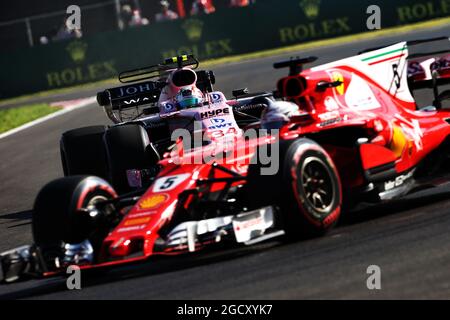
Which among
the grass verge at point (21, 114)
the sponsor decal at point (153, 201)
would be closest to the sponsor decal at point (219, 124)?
the sponsor decal at point (153, 201)

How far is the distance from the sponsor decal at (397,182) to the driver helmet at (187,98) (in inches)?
123

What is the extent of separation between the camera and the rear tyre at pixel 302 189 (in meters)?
7.32

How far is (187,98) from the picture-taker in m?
11.3

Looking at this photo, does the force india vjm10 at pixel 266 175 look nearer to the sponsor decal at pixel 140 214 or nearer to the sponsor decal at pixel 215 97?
the sponsor decal at pixel 140 214

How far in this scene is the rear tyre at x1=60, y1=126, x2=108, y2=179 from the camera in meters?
11.3

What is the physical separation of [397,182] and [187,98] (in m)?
3.38

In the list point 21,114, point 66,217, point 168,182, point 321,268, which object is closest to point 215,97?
point 168,182

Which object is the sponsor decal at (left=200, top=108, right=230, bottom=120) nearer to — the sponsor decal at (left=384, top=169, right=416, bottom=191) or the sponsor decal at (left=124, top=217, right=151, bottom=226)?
the sponsor decal at (left=384, top=169, right=416, bottom=191)

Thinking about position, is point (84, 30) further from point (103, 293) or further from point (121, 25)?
point (103, 293)

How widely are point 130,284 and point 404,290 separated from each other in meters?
2.07

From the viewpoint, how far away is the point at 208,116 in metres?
10.6

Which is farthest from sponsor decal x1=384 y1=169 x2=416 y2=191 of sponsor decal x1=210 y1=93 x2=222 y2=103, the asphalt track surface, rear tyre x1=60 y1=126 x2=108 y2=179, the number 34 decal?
rear tyre x1=60 y1=126 x2=108 y2=179

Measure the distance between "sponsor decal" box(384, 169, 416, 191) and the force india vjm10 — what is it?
11 millimetres
